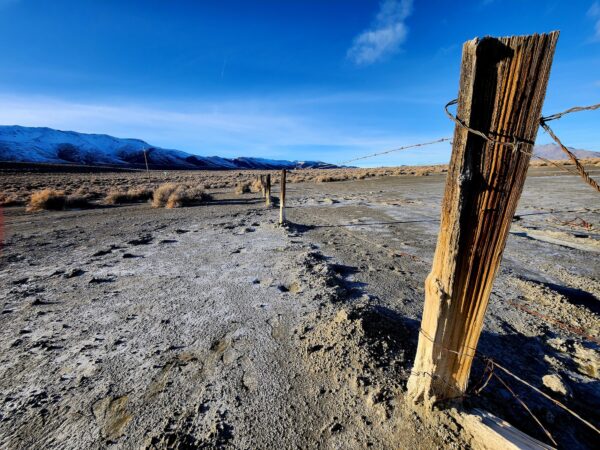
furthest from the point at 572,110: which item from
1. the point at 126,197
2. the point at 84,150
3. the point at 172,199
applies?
the point at 84,150

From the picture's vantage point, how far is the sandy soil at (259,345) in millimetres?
2086

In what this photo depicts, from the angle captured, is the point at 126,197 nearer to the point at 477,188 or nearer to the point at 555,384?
the point at 477,188

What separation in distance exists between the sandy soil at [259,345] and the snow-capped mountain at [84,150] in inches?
4376

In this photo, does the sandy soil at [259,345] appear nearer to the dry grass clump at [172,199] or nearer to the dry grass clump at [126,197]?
the dry grass clump at [172,199]

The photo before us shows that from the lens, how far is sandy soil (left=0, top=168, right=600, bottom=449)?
2.09 m

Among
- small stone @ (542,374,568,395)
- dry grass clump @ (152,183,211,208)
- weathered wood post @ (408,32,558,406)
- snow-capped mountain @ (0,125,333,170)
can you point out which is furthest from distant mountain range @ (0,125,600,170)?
small stone @ (542,374,568,395)

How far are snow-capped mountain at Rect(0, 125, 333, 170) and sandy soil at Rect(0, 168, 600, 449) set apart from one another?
365ft

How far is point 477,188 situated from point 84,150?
168784mm

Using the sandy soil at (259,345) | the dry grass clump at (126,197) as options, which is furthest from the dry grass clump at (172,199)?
the sandy soil at (259,345)

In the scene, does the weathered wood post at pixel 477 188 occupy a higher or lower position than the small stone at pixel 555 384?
higher

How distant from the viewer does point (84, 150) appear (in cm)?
13338

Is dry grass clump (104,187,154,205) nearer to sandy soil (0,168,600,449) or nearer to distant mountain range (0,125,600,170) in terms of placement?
sandy soil (0,168,600,449)

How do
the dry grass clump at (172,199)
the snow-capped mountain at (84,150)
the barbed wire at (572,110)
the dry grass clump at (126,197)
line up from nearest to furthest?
1. the barbed wire at (572,110)
2. the dry grass clump at (172,199)
3. the dry grass clump at (126,197)
4. the snow-capped mountain at (84,150)

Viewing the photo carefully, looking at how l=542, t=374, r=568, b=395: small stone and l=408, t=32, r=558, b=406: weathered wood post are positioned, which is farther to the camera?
l=542, t=374, r=568, b=395: small stone
